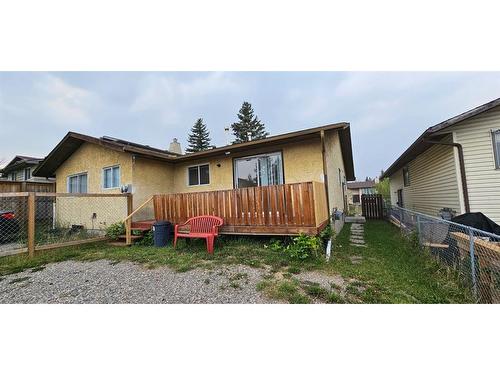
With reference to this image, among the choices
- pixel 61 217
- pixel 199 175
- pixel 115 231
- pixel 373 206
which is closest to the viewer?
pixel 115 231

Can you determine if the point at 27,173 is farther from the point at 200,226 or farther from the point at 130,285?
the point at 130,285

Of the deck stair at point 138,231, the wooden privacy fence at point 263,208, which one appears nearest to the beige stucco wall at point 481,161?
the wooden privacy fence at point 263,208

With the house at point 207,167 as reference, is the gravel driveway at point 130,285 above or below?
below

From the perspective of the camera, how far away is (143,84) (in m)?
13.2

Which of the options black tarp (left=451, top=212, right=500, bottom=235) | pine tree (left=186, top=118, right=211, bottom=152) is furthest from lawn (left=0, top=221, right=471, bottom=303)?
pine tree (left=186, top=118, right=211, bottom=152)

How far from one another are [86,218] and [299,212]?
30.6 feet

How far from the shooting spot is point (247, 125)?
35375mm

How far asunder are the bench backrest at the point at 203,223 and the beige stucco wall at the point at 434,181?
6910 millimetres

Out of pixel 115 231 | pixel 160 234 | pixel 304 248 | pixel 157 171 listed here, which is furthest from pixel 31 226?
pixel 304 248

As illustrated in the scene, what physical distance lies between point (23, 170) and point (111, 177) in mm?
13494

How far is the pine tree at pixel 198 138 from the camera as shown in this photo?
122ft

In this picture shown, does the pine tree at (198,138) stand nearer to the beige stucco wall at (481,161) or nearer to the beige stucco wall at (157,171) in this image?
the beige stucco wall at (157,171)

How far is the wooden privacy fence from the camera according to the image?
188 inches

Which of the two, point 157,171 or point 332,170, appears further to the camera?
point 157,171
